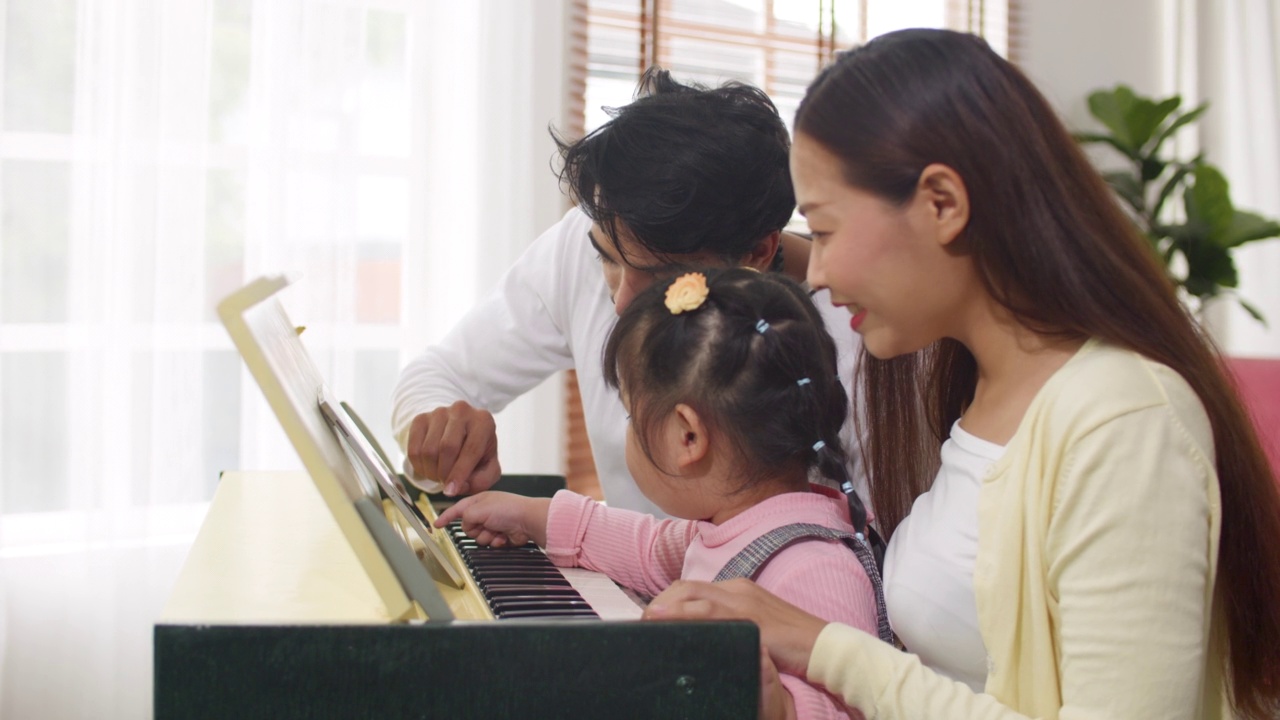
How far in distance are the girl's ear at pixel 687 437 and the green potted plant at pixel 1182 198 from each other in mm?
3218

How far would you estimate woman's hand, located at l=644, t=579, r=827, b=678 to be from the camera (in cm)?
94

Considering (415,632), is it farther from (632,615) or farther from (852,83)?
(852,83)

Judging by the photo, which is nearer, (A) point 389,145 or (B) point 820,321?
(B) point 820,321

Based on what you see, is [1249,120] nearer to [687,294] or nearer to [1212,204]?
[1212,204]

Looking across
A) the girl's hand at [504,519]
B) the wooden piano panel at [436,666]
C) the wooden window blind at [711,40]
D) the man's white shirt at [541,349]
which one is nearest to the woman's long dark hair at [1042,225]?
the wooden piano panel at [436,666]

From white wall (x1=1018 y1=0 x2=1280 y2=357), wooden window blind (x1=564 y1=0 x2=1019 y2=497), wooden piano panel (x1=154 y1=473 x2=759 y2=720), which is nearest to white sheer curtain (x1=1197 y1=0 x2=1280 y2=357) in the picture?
white wall (x1=1018 y1=0 x2=1280 y2=357)

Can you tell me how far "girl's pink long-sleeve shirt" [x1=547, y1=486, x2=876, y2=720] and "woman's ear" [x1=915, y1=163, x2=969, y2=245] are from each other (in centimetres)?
34

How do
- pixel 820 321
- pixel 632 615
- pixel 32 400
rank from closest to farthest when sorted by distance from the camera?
pixel 632 615 → pixel 820 321 → pixel 32 400

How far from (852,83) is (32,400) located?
2172 mm

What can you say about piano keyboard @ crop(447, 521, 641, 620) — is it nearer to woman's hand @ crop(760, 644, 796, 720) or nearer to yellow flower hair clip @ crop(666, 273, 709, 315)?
woman's hand @ crop(760, 644, 796, 720)

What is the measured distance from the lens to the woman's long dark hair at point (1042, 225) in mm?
→ 947

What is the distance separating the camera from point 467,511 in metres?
1.43

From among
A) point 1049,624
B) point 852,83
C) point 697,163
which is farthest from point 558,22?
point 1049,624

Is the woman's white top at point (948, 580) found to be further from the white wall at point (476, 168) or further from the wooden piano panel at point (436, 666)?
the white wall at point (476, 168)
